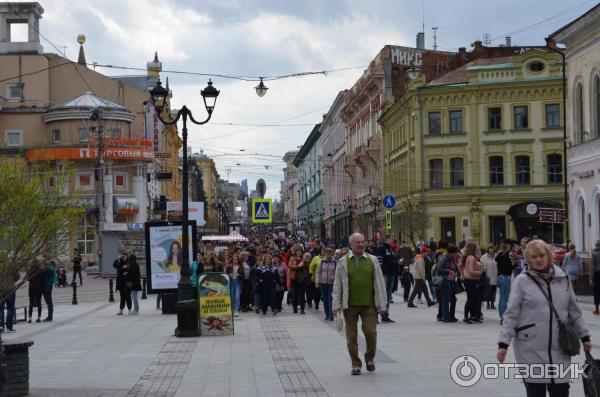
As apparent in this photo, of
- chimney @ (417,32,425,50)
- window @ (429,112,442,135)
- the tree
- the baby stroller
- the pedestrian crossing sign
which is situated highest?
chimney @ (417,32,425,50)

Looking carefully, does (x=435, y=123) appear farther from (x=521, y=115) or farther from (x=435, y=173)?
A: (x=521, y=115)

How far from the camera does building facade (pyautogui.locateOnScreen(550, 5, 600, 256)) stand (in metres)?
36.2

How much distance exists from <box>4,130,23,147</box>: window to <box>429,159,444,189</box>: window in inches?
1068

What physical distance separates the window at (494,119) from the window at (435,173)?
357cm

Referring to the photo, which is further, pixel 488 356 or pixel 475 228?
pixel 475 228

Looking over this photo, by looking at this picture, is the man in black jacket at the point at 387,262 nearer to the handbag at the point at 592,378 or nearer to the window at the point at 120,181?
the handbag at the point at 592,378

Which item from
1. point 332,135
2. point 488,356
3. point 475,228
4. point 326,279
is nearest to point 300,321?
point 326,279

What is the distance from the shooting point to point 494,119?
59.0 m

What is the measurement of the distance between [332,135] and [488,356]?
95.6m

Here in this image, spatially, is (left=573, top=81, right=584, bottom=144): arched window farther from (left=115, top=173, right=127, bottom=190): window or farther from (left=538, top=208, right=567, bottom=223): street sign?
(left=115, top=173, right=127, bottom=190): window

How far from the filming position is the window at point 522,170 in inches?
2301

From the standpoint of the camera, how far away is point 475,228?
57906 millimetres

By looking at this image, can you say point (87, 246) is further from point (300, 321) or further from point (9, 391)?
point (9, 391)

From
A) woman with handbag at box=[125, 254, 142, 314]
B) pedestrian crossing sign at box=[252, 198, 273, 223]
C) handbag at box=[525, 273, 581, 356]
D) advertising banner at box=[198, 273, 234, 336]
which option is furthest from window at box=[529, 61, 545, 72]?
handbag at box=[525, 273, 581, 356]
